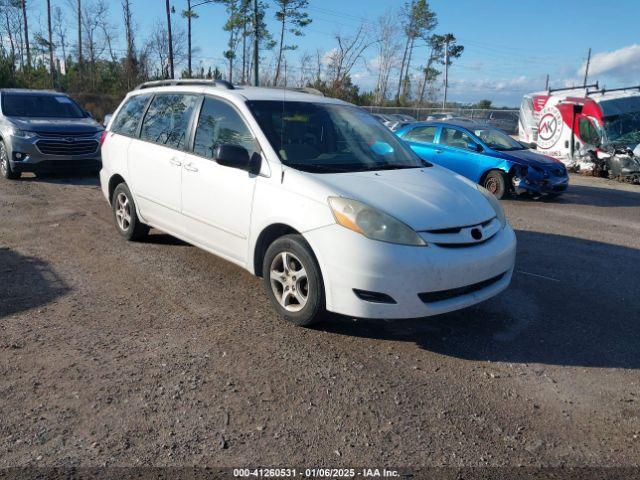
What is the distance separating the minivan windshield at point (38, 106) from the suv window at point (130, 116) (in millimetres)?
5584

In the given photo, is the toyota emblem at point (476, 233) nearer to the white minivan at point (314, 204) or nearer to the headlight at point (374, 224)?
the white minivan at point (314, 204)

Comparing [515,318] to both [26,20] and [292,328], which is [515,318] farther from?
[26,20]

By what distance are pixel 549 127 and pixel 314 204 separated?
1699 cm

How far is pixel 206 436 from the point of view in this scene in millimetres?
2943

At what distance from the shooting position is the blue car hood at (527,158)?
36.7ft

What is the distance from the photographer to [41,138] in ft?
34.1

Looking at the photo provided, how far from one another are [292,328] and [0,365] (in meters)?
1.99

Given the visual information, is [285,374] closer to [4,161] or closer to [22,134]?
[22,134]

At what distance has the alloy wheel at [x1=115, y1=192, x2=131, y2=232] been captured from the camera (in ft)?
21.0

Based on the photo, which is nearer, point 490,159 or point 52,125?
point 52,125

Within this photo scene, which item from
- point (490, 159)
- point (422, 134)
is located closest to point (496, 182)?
point (490, 159)

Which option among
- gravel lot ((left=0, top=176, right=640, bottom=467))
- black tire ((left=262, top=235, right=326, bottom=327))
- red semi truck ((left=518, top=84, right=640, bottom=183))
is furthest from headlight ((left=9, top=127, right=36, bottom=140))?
red semi truck ((left=518, top=84, right=640, bottom=183))

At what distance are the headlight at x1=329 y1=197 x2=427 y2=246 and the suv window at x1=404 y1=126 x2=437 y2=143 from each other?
28.2 feet

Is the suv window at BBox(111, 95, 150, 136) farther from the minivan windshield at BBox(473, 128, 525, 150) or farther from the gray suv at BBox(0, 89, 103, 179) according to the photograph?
the minivan windshield at BBox(473, 128, 525, 150)
